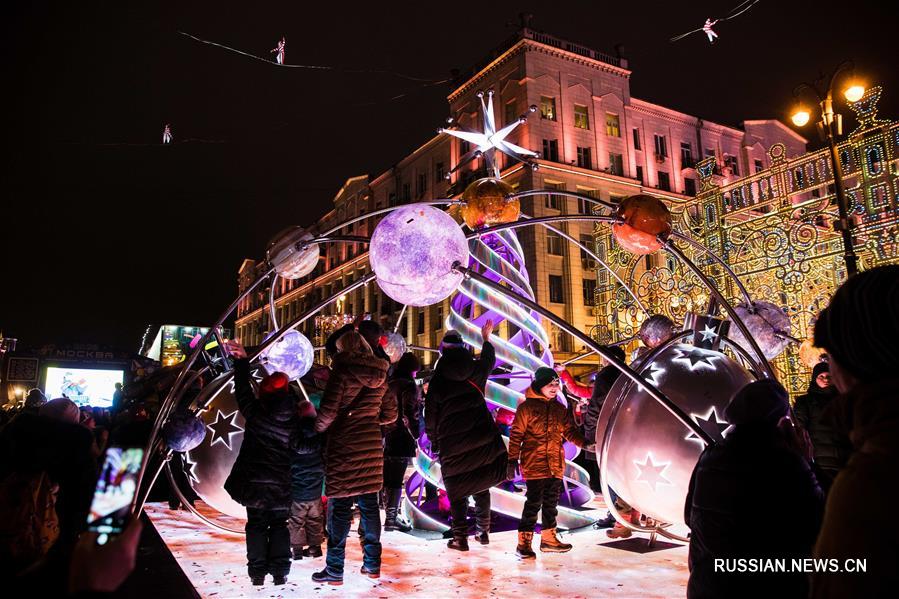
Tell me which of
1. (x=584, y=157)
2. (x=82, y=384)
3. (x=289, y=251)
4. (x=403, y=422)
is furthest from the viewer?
(x=584, y=157)

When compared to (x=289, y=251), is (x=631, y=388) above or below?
below

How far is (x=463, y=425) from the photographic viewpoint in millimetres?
5516

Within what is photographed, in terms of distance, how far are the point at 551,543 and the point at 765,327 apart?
289 cm

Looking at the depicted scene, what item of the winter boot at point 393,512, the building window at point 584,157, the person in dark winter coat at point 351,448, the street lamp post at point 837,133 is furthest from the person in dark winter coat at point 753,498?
the building window at point 584,157

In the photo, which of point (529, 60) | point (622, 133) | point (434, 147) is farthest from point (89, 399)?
point (622, 133)

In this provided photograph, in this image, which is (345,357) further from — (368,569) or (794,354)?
(794,354)

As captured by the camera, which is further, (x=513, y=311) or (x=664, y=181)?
(x=664, y=181)

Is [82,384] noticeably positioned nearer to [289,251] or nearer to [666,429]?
[289,251]

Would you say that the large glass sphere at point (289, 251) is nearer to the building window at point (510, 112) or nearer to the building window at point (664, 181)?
the building window at point (510, 112)

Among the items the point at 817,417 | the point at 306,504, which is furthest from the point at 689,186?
the point at 306,504

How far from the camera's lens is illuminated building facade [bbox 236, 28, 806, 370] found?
110ft

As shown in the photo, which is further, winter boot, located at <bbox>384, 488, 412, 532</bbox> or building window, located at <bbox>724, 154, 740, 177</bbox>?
building window, located at <bbox>724, 154, 740, 177</bbox>

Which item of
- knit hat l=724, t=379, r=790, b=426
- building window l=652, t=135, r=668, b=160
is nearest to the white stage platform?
knit hat l=724, t=379, r=790, b=426

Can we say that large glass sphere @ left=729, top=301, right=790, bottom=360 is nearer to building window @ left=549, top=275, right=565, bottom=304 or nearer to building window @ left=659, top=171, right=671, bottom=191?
building window @ left=549, top=275, right=565, bottom=304
